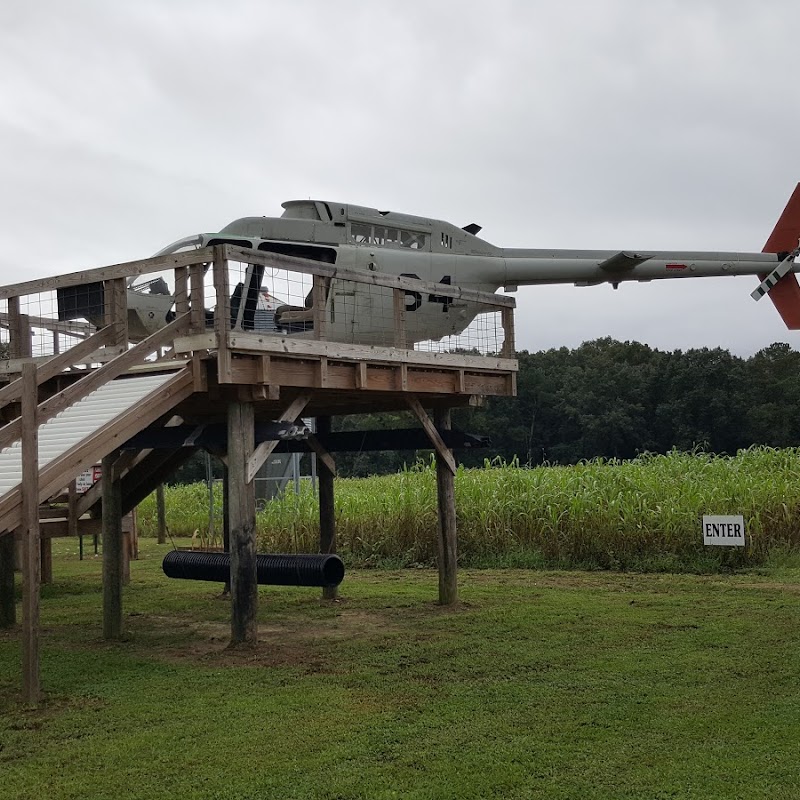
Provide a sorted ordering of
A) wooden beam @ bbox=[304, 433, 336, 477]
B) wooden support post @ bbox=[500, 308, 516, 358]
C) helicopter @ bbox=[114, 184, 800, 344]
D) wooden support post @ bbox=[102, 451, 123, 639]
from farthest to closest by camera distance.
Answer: wooden beam @ bbox=[304, 433, 336, 477], wooden support post @ bbox=[500, 308, 516, 358], helicopter @ bbox=[114, 184, 800, 344], wooden support post @ bbox=[102, 451, 123, 639]

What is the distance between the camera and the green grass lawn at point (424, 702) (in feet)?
19.0

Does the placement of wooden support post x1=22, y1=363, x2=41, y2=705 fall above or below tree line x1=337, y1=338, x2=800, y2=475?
below

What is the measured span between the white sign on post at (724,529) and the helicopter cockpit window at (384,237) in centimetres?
586

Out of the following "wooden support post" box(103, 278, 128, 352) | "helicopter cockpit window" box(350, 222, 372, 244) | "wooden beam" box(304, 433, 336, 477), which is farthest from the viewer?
"wooden beam" box(304, 433, 336, 477)

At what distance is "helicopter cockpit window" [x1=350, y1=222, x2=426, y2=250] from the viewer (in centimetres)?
1232

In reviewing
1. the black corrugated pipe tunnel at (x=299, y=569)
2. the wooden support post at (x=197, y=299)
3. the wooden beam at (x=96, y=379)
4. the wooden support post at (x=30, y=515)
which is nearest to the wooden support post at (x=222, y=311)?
the wooden support post at (x=197, y=299)

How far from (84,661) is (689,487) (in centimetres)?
1097

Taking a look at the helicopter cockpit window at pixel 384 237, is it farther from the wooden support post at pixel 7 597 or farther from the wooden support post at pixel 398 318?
the wooden support post at pixel 7 597

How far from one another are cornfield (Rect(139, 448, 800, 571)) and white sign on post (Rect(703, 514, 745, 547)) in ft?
3.76

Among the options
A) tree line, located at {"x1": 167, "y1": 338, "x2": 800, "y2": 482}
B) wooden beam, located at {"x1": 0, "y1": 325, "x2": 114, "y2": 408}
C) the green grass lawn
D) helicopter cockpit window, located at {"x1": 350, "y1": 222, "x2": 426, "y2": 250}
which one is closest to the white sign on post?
the green grass lawn

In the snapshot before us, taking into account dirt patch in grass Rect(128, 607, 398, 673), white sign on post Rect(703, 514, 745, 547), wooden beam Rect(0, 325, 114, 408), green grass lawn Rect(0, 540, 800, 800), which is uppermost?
wooden beam Rect(0, 325, 114, 408)

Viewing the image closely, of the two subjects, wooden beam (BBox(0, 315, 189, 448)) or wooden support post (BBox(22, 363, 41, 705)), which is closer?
wooden support post (BBox(22, 363, 41, 705))

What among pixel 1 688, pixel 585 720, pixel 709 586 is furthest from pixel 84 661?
pixel 709 586

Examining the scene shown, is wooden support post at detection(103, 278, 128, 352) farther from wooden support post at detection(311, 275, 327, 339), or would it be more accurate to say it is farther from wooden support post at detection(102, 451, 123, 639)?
wooden support post at detection(311, 275, 327, 339)
